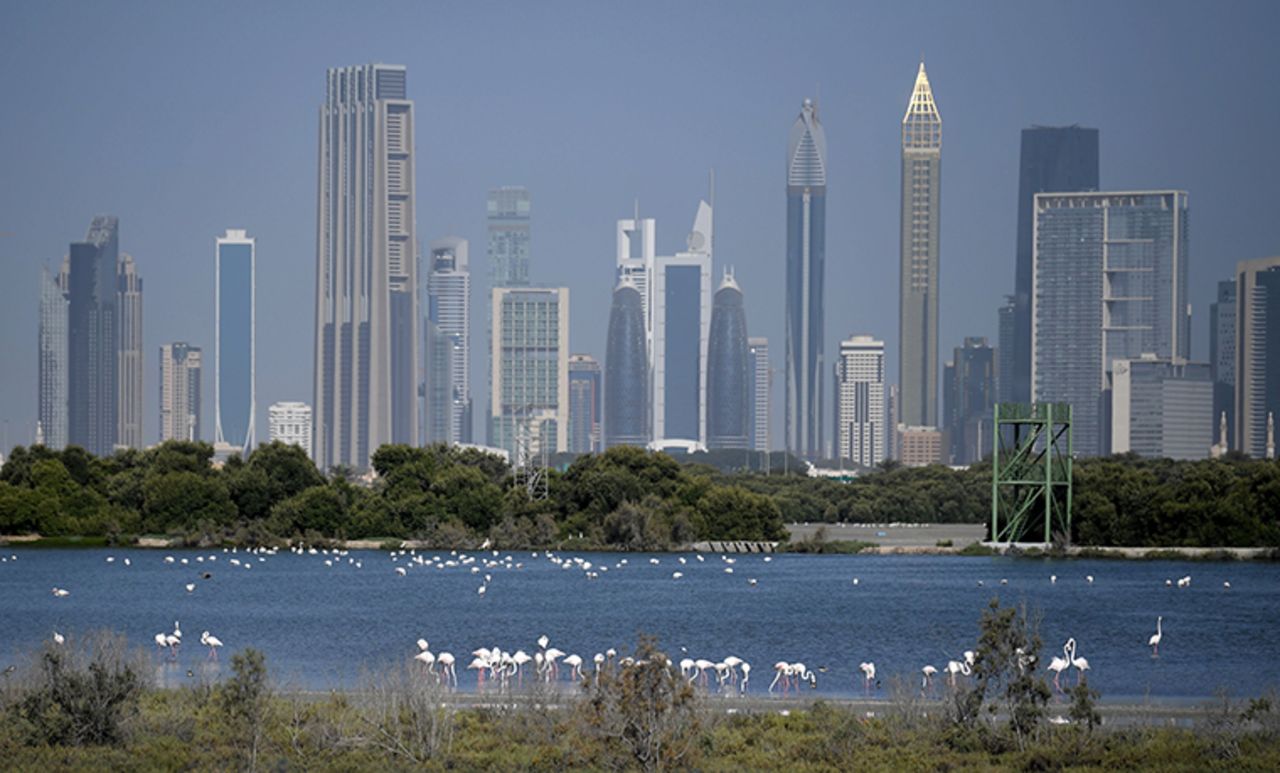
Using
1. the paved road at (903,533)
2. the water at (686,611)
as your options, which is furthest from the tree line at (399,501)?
the paved road at (903,533)

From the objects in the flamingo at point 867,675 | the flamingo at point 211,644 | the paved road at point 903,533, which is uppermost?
the flamingo at point 867,675

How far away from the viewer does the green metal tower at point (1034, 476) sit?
3002 inches

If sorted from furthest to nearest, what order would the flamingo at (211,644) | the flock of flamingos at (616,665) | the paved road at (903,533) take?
the paved road at (903,533) → the flamingo at (211,644) → the flock of flamingos at (616,665)

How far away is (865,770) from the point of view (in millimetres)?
24656

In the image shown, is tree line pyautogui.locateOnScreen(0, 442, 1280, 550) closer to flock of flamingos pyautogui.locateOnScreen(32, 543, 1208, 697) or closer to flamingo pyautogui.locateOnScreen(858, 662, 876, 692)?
flock of flamingos pyautogui.locateOnScreen(32, 543, 1208, 697)

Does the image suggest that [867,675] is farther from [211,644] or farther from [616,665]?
[211,644]

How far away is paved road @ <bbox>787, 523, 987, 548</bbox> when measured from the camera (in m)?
93.1

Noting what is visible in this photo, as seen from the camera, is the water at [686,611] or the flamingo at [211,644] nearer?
the water at [686,611]

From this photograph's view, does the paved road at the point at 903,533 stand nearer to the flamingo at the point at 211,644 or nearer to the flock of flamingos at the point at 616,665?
the flock of flamingos at the point at 616,665

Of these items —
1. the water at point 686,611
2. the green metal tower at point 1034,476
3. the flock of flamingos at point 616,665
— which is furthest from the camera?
the green metal tower at point 1034,476

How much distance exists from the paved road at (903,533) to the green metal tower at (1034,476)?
545 cm

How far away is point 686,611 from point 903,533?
56.8 metres

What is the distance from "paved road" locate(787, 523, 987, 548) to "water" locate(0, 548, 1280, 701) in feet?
47.9

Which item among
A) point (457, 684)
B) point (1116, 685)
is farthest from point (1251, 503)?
point (457, 684)
